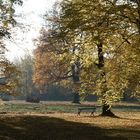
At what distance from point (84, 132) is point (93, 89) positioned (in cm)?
1143

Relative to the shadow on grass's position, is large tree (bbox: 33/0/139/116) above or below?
above

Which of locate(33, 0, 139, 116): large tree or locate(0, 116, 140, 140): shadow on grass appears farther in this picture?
locate(33, 0, 139, 116): large tree

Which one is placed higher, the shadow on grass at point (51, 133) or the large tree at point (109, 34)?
the large tree at point (109, 34)

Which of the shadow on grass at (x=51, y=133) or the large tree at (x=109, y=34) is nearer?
the shadow on grass at (x=51, y=133)

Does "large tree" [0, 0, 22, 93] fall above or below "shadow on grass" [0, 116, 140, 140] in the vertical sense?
above

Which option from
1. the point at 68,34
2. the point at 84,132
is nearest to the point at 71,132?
the point at 84,132

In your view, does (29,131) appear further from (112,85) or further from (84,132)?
(112,85)

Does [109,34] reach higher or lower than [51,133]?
higher

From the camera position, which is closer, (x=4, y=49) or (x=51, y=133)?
(x=51, y=133)

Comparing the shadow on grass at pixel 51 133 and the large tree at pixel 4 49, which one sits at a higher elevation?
the large tree at pixel 4 49

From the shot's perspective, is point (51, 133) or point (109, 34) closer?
point (51, 133)

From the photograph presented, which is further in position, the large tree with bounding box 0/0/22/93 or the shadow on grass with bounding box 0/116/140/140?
the large tree with bounding box 0/0/22/93

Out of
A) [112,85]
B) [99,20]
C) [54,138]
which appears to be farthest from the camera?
[112,85]

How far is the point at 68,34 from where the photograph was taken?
28.8 m
